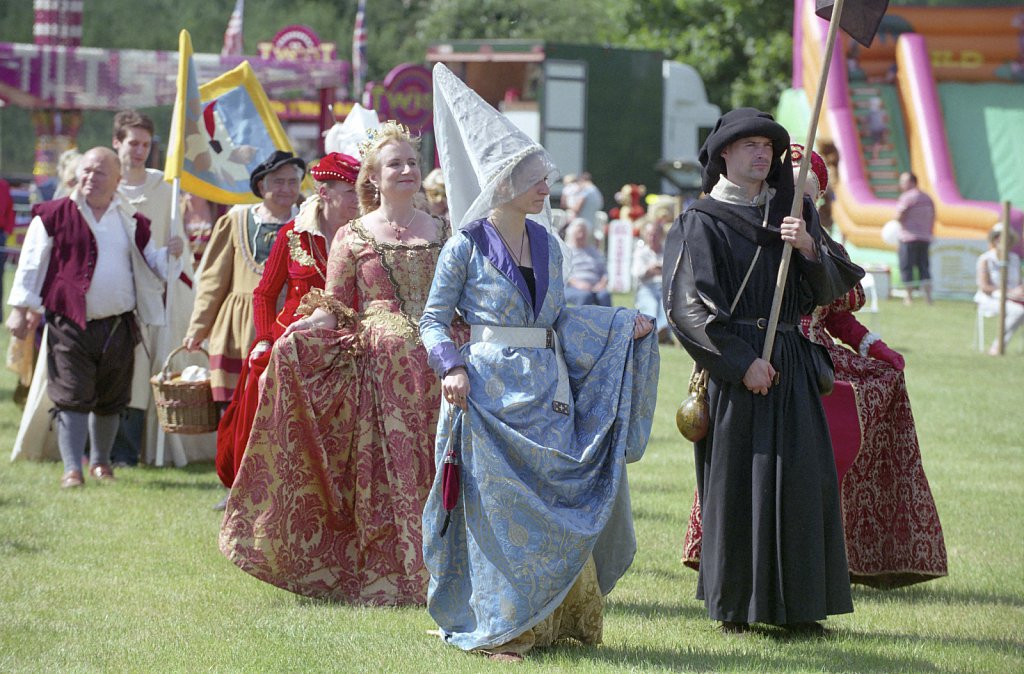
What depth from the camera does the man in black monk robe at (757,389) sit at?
17.3 feet

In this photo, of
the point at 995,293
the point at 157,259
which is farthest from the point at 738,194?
the point at 995,293

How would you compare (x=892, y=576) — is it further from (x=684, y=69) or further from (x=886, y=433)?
(x=684, y=69)

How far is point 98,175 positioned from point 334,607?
131 inches

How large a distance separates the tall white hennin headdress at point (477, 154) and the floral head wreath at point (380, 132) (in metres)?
0.54

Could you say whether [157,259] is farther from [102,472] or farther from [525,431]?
[525,431]

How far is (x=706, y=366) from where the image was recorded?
17.7 ft

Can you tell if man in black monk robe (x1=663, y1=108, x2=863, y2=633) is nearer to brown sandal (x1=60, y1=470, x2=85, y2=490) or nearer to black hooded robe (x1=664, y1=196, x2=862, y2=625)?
black hooded robe (x1=664, y1=196, x2=862, y2=625)

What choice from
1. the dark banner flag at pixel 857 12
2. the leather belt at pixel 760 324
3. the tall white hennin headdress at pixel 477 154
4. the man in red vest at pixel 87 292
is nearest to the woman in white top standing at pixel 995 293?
the man in red vest at pixel 87 292

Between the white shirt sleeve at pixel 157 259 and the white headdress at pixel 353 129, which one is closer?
the white headdress at pixel 353 129

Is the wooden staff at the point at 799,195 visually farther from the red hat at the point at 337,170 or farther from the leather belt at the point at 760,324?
the red hat at the point at 337,170

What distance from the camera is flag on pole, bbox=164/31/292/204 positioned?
9.14 m

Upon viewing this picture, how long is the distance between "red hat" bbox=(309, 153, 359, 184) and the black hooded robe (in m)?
1.86

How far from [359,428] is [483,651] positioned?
1.31 meters

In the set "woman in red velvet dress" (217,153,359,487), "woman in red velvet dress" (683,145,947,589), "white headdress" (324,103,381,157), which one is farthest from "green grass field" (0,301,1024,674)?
"white headdress" (324,103,381,157)
